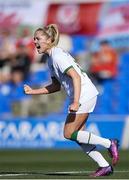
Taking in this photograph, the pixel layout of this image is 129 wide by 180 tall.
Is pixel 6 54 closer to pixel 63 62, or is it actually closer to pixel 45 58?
pixel 45 58

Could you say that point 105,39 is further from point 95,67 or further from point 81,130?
point 81,130

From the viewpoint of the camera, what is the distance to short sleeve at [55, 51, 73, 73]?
8734 mm

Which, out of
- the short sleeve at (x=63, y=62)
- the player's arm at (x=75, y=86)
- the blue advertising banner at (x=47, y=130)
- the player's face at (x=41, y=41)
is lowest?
the blue advertising banner at (x=47, y=130)

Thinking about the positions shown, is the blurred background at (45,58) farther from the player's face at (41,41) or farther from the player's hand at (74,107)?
the player's hand at (74,107)

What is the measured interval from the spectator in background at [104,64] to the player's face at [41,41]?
1409 centimetres

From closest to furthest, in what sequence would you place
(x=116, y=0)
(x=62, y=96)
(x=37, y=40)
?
(x=37, y=40)
(x=62, y=96)
(x=116, y=0)

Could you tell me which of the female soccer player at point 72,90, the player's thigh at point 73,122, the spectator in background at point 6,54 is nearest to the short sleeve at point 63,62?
the female soccer player at point 72,90

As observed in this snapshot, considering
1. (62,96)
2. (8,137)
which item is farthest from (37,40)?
(62,96)

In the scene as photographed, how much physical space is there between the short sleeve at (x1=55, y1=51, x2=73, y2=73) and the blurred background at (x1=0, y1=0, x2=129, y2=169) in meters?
11.9

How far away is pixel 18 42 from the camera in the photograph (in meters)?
23.9

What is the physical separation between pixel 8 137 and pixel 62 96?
245cm

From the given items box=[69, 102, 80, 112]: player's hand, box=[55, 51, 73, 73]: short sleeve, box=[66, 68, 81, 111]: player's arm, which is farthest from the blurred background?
box=[69, 102, 80, 112]: player's hand

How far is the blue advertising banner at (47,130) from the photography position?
20.5 metres

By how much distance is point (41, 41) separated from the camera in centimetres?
895
